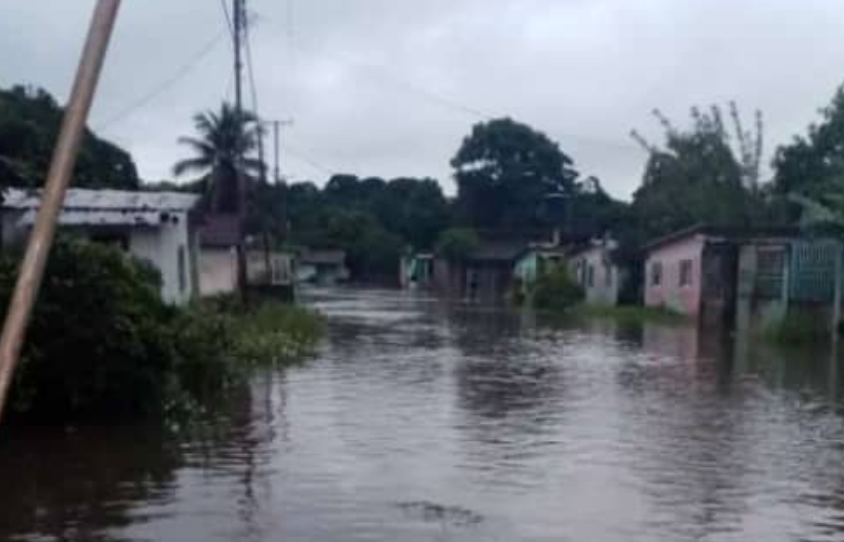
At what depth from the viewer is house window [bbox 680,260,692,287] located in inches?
1704

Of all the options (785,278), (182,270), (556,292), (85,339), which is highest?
(785,278)

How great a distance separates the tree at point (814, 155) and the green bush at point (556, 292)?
10822 millimetres

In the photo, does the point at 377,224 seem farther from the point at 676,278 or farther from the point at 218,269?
the point at 218,269

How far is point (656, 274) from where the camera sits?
50.3m

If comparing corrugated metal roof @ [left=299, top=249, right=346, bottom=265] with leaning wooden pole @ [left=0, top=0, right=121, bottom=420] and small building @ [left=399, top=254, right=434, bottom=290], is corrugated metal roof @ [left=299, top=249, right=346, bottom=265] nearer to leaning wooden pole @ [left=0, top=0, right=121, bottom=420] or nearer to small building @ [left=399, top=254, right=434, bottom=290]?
small building @ [left=399, top=254, right=434, bottom=290]

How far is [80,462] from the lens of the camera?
12.3m

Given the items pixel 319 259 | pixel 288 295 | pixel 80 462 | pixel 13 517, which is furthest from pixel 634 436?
pixel 319 259

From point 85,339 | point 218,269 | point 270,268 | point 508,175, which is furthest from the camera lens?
point 508,175

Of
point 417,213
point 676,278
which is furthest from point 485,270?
point 676,278

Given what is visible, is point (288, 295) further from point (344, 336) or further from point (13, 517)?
point (13, 517)

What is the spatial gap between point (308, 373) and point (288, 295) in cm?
2271

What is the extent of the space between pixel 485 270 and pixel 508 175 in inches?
453

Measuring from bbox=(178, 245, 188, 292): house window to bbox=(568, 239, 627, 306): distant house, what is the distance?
28.4m

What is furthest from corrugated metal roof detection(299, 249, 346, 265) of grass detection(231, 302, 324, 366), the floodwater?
the floodwater
